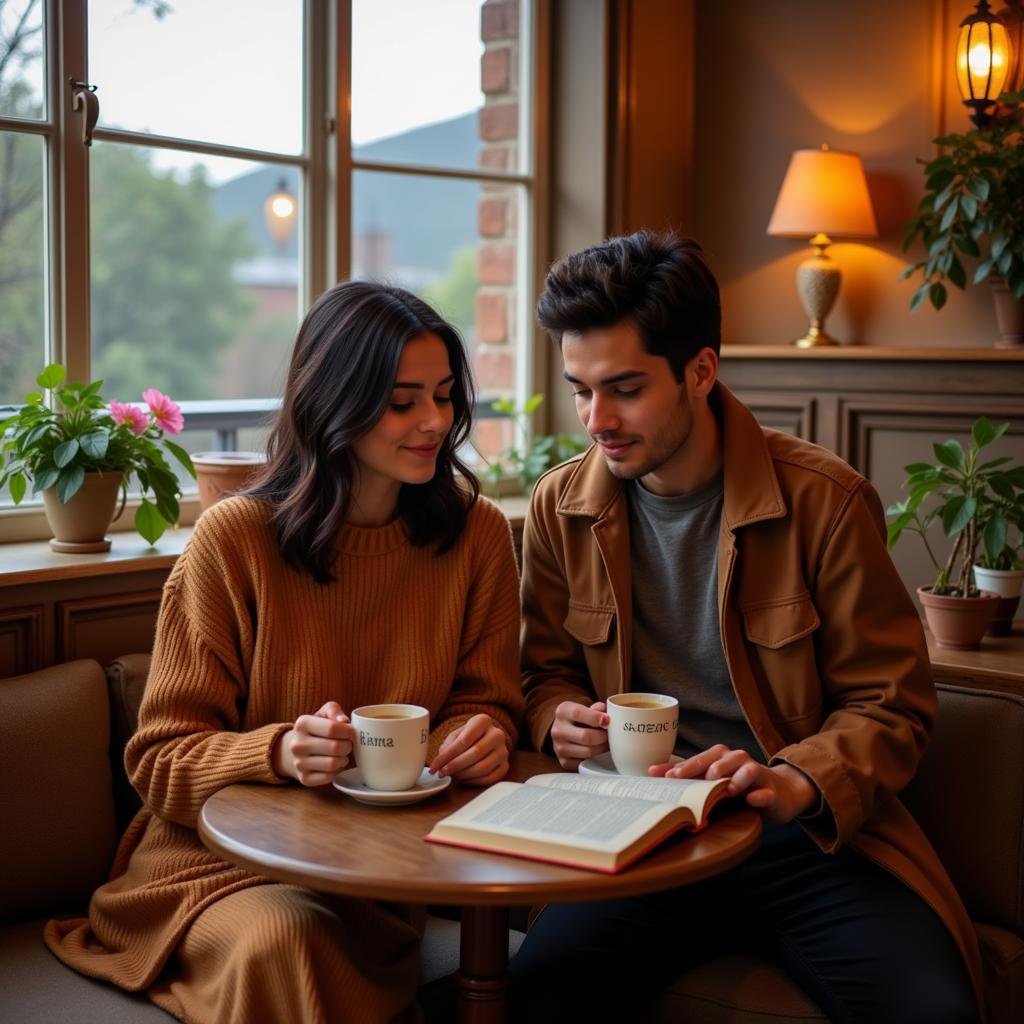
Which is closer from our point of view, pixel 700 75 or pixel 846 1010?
pixel 846 1010

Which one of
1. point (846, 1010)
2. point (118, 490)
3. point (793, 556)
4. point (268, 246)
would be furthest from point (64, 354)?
point (846, 1010)

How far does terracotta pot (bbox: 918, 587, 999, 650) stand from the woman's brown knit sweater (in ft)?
2.97

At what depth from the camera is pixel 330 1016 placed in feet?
5.17

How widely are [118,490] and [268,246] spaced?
871mm

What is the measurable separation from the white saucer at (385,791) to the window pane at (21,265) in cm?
133

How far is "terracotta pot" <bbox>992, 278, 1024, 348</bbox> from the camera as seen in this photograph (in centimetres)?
341

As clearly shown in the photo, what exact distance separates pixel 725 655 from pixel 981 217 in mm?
1932

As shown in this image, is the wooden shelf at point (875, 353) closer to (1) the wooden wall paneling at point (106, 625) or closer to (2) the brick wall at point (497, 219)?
(2) the brick wall at point (497, 219)

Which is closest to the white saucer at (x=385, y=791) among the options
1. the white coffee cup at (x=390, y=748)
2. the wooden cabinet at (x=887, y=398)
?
the white coffee cup at (x=390, y=748)

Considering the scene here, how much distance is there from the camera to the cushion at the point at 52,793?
1959 mm

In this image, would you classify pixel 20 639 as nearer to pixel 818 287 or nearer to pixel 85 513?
pixel 85 513

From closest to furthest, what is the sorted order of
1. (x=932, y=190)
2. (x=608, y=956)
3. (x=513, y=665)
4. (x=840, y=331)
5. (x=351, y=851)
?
1. (x=351, y=851)
2. (x=608, y=956)
3. (x=513, y=665)
4. (x=932, y=190)
5. (x=840, y=331)

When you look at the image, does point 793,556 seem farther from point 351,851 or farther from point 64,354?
point 64,354

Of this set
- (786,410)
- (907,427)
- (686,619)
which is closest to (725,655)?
(686,619)
